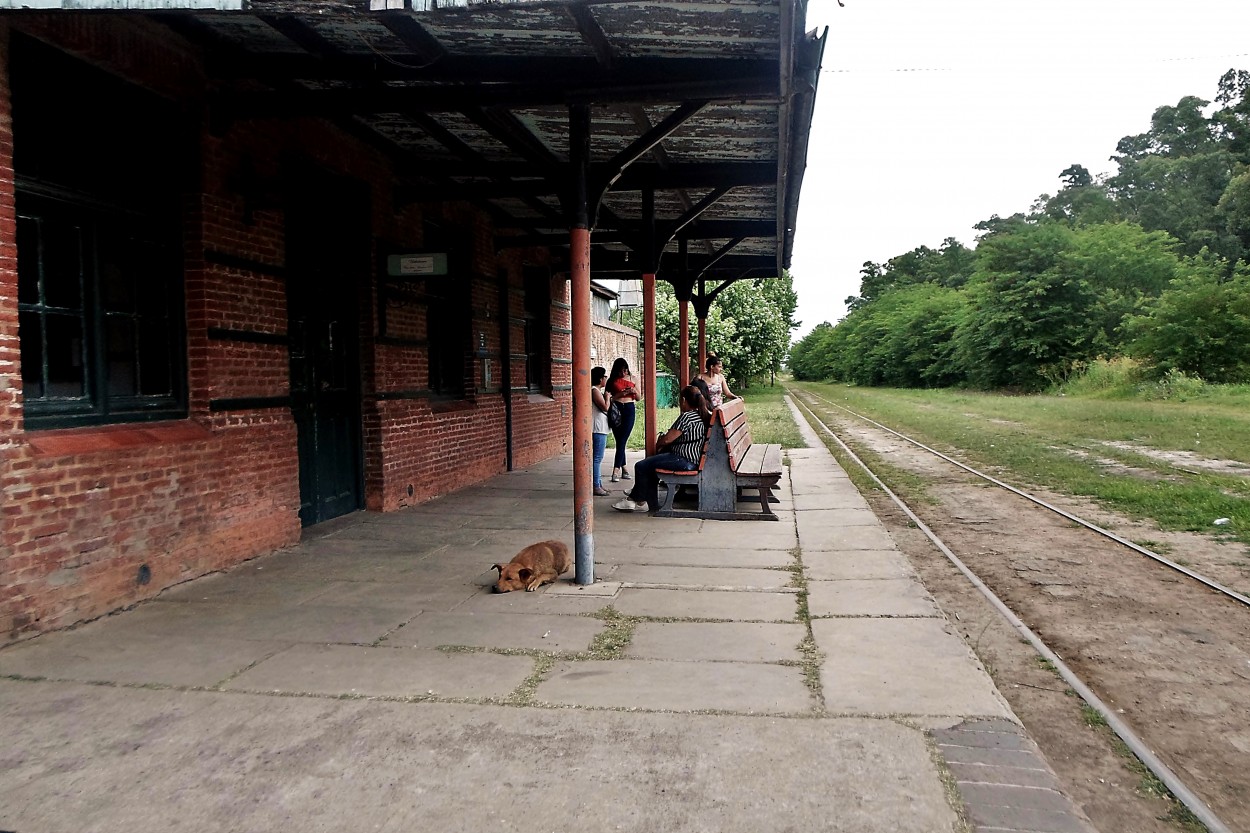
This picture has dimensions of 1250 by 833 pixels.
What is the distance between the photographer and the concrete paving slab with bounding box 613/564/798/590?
5.93 meters

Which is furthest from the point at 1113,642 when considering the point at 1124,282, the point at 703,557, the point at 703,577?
the point at 1124,282

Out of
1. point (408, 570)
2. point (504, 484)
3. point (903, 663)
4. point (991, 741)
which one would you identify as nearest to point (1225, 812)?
point (991, 741)

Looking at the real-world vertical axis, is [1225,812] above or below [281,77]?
below

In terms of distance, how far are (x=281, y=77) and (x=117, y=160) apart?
1.21 metres

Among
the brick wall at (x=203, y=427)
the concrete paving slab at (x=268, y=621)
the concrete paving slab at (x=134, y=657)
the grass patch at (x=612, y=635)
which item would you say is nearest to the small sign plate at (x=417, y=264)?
the brick wall at (x=203, y=427)

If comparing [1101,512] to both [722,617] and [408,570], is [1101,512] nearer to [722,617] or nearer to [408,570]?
[722,617]

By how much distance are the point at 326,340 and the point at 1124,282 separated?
4082 centimetres

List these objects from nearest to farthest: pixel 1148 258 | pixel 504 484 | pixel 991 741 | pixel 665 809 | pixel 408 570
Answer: pixel 665 809 → pixel 991 741 → pixel 408 570 → pixel 504 484 → pixel 1148 258

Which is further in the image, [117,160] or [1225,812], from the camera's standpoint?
[117,160]

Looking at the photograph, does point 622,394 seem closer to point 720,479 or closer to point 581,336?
point 720,479

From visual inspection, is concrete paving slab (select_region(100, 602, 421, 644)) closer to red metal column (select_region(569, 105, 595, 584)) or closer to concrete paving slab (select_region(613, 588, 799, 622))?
red metal column (select_region(569, 105, 595, 584))

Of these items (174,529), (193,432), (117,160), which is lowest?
(174,529)

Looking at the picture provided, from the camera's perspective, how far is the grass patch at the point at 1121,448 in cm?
911

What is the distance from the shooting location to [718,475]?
8633mm
